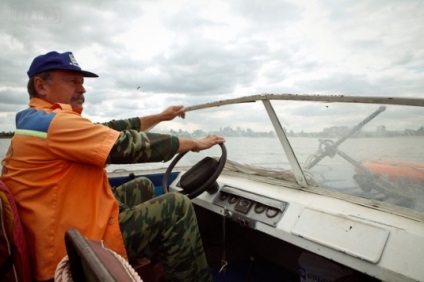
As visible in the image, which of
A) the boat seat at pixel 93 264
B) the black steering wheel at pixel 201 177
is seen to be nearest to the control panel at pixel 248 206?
the black steering wheel at pixel 201 177

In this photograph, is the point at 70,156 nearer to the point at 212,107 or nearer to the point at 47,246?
the point at 47,246

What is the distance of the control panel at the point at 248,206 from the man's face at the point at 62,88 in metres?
1.30

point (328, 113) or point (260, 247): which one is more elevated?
point (328, 113)

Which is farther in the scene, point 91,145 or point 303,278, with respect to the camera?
point 303,278

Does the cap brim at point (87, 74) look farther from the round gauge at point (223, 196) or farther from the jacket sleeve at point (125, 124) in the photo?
the round gauge at point (223, 196)

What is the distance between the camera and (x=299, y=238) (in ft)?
5.23

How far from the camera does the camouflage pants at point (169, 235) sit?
1662 mm

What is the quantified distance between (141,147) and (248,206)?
91 centimetres

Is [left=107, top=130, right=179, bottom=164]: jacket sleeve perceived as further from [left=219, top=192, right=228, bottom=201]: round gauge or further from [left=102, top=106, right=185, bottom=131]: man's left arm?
[left=102, top=106, right=185, bottom=131]: man's left arm

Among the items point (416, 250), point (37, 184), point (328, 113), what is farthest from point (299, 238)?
point (37, 184)

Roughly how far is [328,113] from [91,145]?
1.55 meters

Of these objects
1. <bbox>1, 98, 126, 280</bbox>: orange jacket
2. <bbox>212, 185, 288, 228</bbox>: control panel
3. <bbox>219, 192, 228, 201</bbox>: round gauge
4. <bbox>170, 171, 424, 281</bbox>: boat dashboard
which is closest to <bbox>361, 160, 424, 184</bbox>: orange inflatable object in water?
<bbox>170, 171, 424, 281</bbox>: boat dashboard

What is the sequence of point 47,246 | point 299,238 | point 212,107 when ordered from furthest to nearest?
point 212,107 < point 299,238 < point 47,246

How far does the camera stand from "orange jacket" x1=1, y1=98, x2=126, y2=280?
1.39 meters
